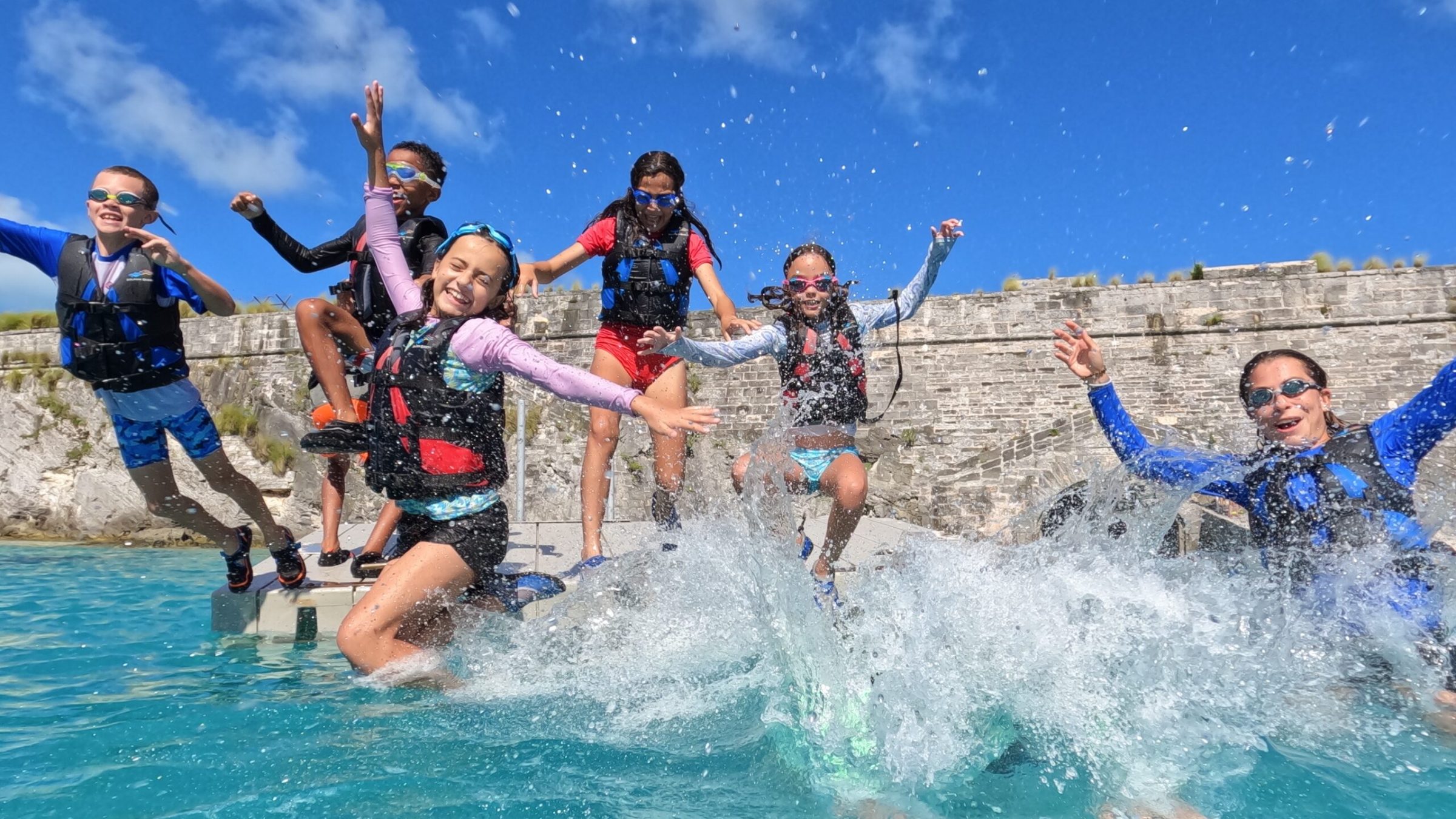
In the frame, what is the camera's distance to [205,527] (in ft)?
13.9

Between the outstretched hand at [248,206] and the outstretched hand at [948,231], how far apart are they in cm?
354

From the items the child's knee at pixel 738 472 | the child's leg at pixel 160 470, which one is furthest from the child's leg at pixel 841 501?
the child's leg at pixel 160 470

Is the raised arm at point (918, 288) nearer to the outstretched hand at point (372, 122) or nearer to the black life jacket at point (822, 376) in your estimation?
the black life jacket at point (822, 376)

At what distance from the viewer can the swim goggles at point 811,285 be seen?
→ 4.18 m

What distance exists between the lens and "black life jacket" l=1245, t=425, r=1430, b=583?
286cm

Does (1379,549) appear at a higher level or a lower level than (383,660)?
higher

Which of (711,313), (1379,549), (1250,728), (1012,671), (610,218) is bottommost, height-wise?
(1250,728)

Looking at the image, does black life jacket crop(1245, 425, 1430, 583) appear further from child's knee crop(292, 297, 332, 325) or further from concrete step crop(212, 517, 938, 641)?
child's knee crop(292, 297, 332, 325)

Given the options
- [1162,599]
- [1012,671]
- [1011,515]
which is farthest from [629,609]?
[1011,515]

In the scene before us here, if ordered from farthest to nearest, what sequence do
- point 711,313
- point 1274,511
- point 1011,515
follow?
point 711,313, point 1011,515, point 1274,511

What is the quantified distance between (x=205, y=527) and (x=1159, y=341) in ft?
44.0

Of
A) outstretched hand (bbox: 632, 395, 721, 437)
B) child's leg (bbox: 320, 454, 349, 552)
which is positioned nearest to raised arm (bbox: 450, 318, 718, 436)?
outstretched hand (bbox: 632, 395, 721, 437)

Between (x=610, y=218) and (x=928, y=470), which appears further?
(x=928, y=470)

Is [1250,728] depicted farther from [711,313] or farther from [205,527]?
[711,313]
